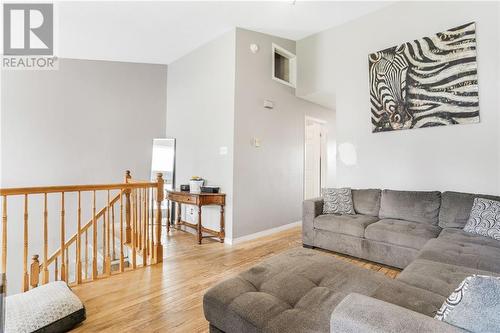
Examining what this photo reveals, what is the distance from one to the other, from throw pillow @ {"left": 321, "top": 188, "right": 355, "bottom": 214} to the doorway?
1704mm

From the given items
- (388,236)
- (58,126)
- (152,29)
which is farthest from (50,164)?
(388,236)

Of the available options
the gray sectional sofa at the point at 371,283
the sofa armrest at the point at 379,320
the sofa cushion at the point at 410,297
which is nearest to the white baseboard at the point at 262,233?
the gray sectional sofa at the point at 371,283

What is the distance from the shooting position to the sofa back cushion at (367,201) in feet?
10.5

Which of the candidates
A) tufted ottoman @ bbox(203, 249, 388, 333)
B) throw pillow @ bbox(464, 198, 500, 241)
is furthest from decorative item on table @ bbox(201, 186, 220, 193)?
throw pillow @ bbox(464, 198, 500, 241)

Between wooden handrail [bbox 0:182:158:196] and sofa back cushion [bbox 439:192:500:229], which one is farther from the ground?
wooden handrail [bbox 0:182:158:196]

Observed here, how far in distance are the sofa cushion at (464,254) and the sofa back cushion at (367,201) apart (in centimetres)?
→ 108

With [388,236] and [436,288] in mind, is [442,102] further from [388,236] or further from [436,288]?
[436,288]

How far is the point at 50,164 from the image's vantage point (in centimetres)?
411

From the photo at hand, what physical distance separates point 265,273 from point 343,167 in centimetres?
280

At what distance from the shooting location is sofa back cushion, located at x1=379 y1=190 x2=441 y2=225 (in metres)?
2.77

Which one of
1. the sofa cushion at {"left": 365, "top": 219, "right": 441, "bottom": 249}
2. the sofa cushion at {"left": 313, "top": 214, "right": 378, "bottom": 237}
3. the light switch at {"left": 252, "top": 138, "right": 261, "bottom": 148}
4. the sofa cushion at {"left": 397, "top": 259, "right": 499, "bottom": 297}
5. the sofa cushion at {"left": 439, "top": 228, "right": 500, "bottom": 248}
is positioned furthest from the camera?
the light switch at {"left": 252, "top": 138, "right": 261, "bottom": 148}

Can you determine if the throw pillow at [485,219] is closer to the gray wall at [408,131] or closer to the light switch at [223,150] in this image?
the gray wall at [408,131]

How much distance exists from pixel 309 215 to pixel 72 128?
4.10m

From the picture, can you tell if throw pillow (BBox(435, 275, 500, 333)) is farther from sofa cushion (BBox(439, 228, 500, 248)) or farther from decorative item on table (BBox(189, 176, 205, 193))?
decorative item on table (BBox(189, 176, 205, 193))
